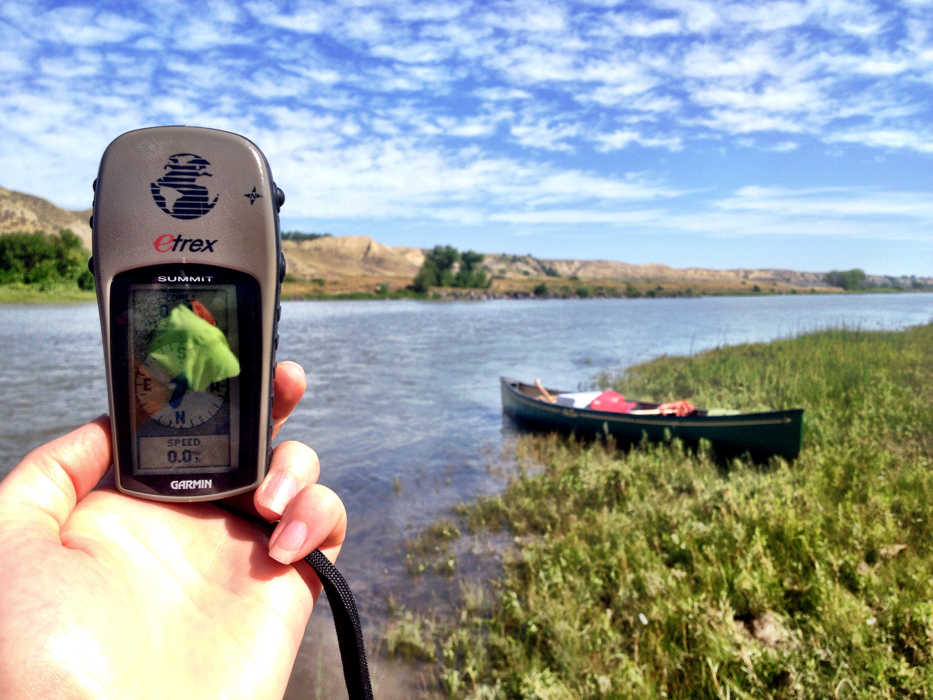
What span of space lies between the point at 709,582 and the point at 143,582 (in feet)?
13.2

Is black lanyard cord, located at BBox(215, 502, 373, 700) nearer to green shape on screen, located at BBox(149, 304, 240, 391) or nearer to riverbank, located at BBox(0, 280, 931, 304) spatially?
green shape on screen, located at BBox(149, 304, 240, 391)

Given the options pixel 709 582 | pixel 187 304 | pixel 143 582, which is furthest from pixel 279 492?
pixel 709 582

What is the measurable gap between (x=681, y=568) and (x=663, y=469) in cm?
349

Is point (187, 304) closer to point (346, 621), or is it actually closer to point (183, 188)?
point (183, 188)

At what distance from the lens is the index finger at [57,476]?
57.3 inches

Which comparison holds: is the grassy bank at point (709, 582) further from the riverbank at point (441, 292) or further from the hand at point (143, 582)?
the riverbank at point (441, 292)

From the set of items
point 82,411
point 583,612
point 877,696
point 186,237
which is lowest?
point 82,411

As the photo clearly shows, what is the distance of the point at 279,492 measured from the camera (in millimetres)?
1686

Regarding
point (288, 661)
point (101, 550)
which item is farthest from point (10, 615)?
point (288, 661)

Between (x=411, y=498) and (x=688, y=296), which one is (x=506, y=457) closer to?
(x=411, y=498)

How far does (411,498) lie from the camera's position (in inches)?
367

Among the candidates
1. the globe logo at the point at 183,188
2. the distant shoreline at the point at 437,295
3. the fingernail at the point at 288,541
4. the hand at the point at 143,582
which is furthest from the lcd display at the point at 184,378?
the distant shoreline at the point at 437,295

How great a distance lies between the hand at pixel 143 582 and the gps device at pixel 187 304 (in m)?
0.09

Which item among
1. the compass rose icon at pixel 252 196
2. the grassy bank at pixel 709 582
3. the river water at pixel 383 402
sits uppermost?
the compass rose icon at pixel 252 196
